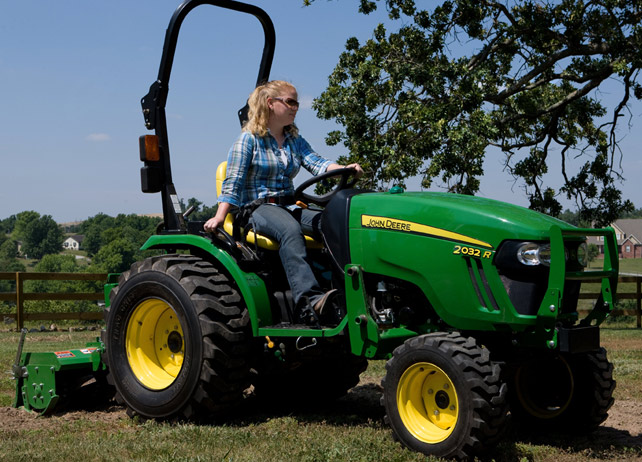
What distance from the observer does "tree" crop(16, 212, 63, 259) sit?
430ft

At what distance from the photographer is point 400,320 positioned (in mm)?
→ 4742

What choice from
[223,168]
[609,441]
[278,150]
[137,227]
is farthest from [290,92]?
[137,227]

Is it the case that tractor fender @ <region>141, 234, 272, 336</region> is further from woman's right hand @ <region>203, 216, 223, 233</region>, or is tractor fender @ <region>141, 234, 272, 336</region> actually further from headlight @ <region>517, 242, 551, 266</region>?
headlight @ <region>517, 242, 551, 266</region>

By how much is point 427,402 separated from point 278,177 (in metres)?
1.95

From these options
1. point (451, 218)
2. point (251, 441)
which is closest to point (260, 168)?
point (451, 218)

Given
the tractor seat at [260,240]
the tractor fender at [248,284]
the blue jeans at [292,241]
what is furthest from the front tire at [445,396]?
the tractor seat at [260,240]

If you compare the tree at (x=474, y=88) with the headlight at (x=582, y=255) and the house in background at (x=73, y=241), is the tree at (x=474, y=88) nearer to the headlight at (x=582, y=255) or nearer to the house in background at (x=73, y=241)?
the headlight at (x=582, y=255)

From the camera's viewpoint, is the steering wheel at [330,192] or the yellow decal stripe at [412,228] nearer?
the yellow decal stripe at [412,228]

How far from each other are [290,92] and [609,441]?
10.1 ft

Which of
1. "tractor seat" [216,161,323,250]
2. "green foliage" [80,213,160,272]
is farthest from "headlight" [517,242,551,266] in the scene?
"green foliage" [80,213,160,272]

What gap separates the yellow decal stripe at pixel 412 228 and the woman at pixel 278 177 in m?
0.50

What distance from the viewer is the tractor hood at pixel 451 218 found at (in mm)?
4281

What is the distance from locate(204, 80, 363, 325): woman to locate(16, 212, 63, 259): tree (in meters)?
132

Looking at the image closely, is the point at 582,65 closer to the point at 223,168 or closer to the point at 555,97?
the point at 555,97
